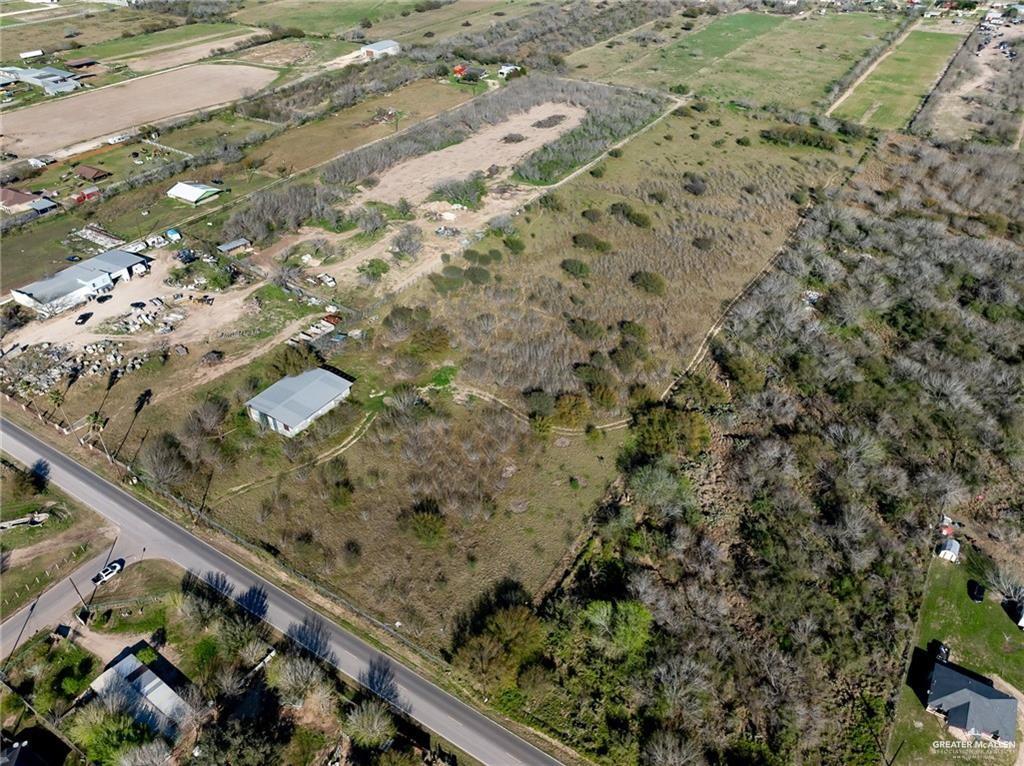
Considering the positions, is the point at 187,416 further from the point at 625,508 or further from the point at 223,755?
the point at 625,508

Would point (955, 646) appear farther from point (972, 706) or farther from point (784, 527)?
point (784, 527)

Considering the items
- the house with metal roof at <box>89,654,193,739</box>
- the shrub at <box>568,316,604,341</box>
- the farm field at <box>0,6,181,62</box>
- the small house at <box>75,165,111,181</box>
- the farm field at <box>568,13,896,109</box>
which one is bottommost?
the house with metal roof at <box>89,654,193,739</box>

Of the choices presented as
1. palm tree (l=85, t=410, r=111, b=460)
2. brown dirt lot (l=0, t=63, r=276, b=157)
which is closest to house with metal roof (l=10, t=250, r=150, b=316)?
palm tree (l=85, t=410, r=111, b=460)

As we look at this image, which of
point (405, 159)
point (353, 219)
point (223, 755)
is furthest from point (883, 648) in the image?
point (405, 159)

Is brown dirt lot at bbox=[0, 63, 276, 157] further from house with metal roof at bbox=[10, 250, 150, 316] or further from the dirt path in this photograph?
the dirt path

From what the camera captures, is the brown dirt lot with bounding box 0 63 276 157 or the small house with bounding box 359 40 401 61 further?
the small house with bounding box 359 40 401 61

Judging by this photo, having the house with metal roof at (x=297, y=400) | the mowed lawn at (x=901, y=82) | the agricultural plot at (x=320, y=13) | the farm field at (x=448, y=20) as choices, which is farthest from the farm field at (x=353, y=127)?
the mowed lawn at (x=901, y=82)
